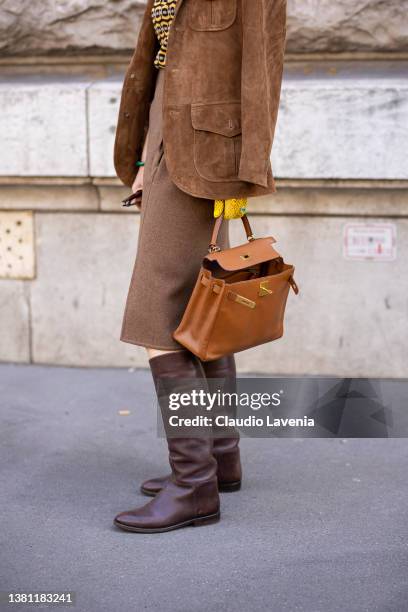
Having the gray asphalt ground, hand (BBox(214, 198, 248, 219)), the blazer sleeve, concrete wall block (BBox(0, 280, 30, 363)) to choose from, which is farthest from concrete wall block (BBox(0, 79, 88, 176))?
the blazer sleeve

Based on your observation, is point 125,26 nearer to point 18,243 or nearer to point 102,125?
point 102,125

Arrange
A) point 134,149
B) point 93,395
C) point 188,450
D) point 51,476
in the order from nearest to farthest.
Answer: point 188,450
point 134,149
point 51,476
point 93,395

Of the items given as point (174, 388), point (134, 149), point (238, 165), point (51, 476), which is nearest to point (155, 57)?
point (134, 149)

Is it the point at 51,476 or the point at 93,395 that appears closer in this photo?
the point at 51,476

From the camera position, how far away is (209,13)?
2.96m

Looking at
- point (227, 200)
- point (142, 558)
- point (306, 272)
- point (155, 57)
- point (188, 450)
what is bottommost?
point (142, 558)

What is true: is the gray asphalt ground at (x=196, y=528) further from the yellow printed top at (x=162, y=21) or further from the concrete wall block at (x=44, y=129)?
the yellow printed top at (x=162, y=21)

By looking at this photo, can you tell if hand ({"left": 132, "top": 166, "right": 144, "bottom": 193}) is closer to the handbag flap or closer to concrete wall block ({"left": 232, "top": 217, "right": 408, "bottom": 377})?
the handbag flap

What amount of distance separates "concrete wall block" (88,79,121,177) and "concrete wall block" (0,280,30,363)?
73 cm

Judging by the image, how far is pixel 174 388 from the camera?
124 inches

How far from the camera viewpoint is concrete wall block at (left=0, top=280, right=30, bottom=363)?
16.5 ft

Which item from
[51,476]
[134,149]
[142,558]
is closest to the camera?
[142,558]

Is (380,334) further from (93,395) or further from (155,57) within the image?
(155,57)

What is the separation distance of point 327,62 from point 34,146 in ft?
4.71
